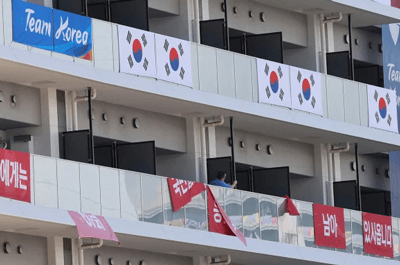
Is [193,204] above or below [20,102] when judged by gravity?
below

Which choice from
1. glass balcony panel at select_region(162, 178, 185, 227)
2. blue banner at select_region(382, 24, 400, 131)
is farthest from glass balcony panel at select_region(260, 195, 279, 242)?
blue banner at select_region(382, 24, 400, 131)

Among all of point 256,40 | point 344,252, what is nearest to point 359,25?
point 256,40

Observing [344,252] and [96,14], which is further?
[344,252]

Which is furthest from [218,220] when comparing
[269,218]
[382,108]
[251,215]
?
[382,108]

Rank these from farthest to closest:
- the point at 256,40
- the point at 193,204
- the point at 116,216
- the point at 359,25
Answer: the point at 359,25 < the point at 256,40 < the point at 193,204 < the point at 116,216

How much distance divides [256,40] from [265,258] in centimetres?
677

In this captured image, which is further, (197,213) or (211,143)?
(211,143)

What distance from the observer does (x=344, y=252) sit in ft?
143

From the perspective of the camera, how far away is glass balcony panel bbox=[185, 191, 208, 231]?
125ft

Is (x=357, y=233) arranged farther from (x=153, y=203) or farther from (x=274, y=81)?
(x=153, y=203)

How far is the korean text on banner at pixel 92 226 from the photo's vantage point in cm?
3391

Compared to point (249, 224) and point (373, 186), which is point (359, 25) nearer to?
point (373, 186)

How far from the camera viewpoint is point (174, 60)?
38656mm

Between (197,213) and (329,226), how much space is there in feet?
19.4
